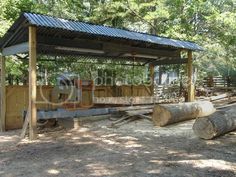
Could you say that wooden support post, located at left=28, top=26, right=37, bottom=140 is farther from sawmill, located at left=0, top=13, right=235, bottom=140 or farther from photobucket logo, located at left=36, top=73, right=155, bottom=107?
photobucket logo, located at left=36, top=73, right=155, bottom=107

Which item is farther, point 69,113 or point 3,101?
point 3,101

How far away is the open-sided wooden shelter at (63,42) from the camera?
32.5 ft

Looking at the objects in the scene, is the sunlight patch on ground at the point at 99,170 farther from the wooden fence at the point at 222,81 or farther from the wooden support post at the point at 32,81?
the wooden fence at the point at 222,81

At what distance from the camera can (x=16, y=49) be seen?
11.4 m

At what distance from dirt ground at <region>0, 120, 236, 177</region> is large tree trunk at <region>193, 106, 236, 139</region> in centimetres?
21

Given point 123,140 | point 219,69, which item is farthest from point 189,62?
point 219,69

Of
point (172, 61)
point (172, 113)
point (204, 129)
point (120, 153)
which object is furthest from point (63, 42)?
point (172, 61)

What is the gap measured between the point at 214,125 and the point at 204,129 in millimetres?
318

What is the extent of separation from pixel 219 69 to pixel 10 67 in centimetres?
2009

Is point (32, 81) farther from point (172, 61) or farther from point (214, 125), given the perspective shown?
point (172, 61)

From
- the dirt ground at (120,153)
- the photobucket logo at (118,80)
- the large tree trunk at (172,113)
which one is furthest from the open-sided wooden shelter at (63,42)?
the photobucket logo at (118,80)

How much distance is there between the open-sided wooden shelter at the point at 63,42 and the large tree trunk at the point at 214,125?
4.47m

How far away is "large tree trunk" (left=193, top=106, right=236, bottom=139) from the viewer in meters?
8.93

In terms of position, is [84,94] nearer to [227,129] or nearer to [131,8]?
[227,129]
